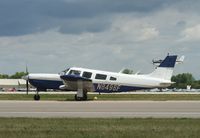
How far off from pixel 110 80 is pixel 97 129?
82.6 feet

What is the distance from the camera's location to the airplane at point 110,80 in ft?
121

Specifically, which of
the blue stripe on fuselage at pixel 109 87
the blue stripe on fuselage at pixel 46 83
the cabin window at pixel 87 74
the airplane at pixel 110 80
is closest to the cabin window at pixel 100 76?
the airplane at pixel 110 80

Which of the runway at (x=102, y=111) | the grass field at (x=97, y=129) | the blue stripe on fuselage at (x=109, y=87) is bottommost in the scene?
the grass field at (x=97, y=129)

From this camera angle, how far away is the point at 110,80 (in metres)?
38.3

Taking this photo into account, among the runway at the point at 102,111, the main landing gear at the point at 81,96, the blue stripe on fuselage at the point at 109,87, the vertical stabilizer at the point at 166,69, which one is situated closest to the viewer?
the runway at the point at 102,111

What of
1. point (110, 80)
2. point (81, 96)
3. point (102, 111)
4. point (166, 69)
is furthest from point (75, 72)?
point (102, 111)

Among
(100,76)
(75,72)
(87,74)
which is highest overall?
(75,72)

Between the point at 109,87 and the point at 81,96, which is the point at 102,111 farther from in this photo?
the point at 109,87

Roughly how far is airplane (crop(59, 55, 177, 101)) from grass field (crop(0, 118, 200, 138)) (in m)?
21.5

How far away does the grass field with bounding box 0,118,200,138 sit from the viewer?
468 inches

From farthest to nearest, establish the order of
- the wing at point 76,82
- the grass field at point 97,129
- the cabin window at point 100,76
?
1. the cabin window at point 100,76
2. the wing at point 76,82
3. the grass field at point 97,129

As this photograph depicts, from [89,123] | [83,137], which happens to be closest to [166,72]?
[89,123]

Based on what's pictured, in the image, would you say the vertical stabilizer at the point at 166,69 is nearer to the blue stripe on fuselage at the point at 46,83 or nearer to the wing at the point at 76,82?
the wing at the point at 76,82

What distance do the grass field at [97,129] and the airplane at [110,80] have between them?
70.6 feet
